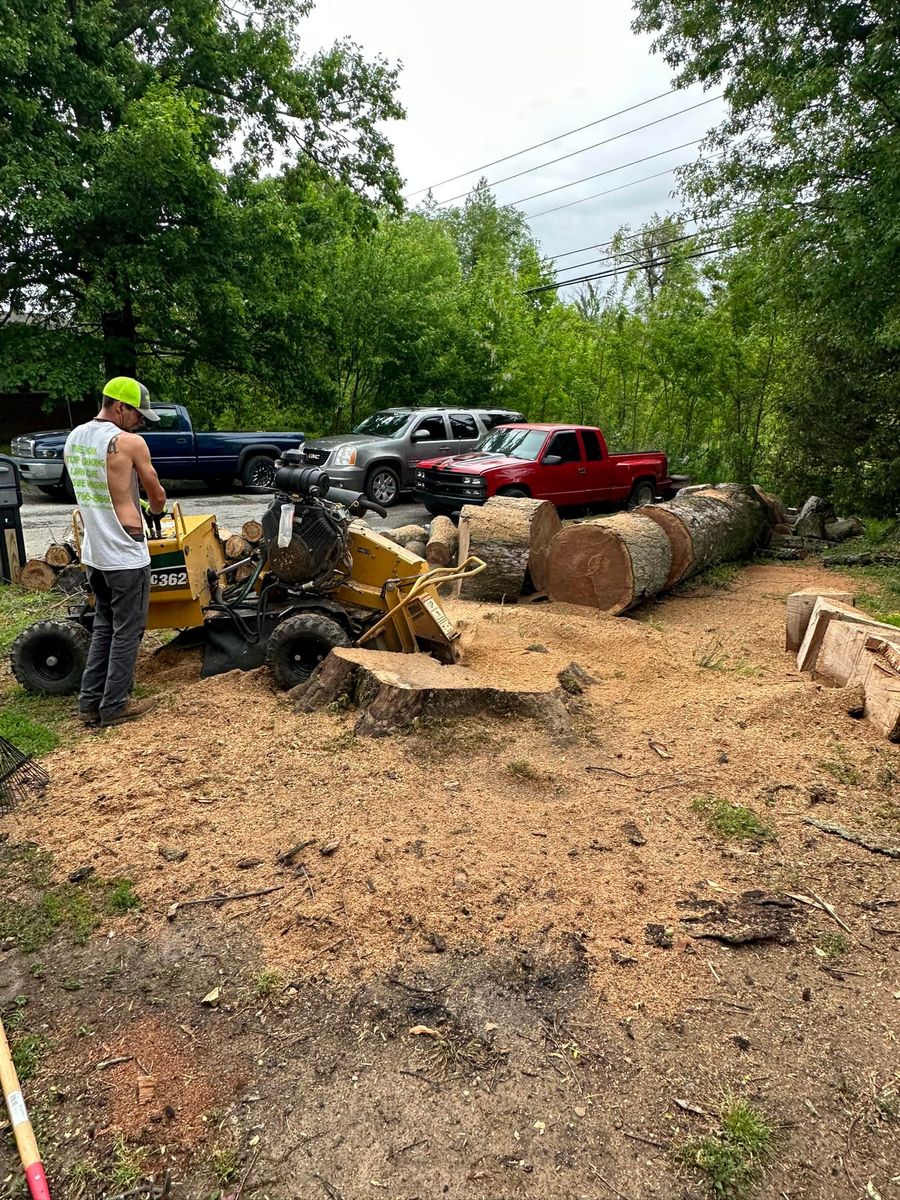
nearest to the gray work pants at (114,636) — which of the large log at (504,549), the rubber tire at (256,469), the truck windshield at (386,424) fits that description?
the large log at (504,549)

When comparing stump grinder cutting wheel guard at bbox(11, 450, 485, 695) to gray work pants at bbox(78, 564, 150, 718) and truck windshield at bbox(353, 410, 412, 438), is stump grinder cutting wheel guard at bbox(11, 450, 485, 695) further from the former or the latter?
truck windshield at bbox(353, 410, 412, 438)

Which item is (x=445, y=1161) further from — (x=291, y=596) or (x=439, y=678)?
(x=291, y=596)

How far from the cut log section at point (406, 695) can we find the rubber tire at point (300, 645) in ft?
1.11

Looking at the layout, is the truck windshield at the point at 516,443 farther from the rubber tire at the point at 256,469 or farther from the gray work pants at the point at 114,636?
the gray work pants at the point at 114,636

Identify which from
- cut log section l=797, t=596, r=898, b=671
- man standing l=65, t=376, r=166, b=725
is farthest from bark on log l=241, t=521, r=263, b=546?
cut log section l=797, t=596, r=898, b=671

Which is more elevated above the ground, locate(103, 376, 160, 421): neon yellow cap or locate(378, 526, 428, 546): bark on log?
locate(103, 376, 160, 421): neon yellow cap

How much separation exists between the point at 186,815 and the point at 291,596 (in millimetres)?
2157

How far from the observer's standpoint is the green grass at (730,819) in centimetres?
378

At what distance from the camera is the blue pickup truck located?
14.5m

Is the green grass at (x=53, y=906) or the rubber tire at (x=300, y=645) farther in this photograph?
the rubber tire at (x=300, y=645)

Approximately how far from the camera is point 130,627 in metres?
4.87

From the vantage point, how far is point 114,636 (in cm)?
486

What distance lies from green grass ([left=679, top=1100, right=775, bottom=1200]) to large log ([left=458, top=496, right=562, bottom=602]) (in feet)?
20.8

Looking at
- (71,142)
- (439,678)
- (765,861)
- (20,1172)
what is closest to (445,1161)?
(20,1172)
